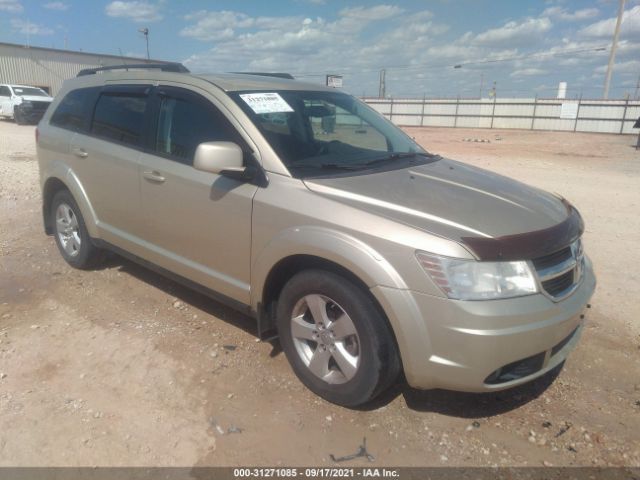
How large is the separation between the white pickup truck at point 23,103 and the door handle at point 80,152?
21.0 m

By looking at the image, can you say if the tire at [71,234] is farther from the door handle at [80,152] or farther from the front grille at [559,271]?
the front grille at [559,271]

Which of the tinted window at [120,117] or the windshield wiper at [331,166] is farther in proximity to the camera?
the tinted window at [120,117]

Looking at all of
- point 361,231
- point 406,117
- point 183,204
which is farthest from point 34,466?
point 406,117

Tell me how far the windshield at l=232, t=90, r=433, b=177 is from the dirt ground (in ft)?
4.62

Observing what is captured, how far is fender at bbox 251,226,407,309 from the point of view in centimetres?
254

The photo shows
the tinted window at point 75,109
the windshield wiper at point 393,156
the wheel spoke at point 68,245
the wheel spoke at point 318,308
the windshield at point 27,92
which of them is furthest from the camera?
the windshield at point 27,92

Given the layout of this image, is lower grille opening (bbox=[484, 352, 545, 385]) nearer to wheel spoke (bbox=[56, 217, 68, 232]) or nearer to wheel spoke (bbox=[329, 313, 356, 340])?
wheel spoke (bbox=[329, 313, 356, 340])

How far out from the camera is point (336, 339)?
287 centimetres

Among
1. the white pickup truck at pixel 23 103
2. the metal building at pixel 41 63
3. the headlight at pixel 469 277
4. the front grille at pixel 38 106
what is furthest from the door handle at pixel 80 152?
the metal building at pixel 41 63

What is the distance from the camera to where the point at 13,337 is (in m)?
3.72

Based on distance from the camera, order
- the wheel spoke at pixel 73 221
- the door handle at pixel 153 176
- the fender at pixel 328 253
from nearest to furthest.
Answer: the fender at pixel 328 253, the door handle at pixel 153 176, the wheel spoke at pixel 73 221

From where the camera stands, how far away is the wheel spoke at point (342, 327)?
276cm

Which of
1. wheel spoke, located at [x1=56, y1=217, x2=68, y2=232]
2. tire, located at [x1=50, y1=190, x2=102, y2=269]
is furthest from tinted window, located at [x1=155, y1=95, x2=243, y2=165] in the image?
wheel spoke, located at [x1=56, y1=217, x2=68, y2=232]

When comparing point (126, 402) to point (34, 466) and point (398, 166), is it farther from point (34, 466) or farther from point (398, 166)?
point (398, 166)
